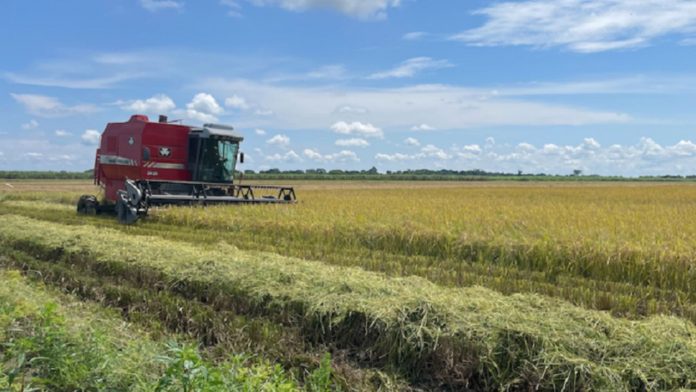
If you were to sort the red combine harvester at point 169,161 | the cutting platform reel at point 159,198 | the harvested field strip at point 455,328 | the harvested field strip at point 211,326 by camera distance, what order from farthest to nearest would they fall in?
the red combine harvester at point 169,161 → the cutting platform reel at point 159,198 → the harvested field strip at point 211,326 → the harvested field strip at point 455,328

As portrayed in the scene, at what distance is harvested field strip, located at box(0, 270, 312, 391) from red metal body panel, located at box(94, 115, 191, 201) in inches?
452

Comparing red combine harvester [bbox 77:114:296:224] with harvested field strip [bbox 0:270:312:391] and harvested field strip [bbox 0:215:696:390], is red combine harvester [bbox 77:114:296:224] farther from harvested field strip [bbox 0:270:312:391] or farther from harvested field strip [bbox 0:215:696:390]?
harvested field strip [bbox 0:270:312:391]

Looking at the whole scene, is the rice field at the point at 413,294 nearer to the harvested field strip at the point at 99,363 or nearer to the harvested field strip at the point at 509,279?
→ the harvested field strip at the point at 509,279

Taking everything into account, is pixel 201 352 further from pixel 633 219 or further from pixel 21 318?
pixel 633 219

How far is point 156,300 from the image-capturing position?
587 centimetres

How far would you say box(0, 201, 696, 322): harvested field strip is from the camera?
5.54 metres

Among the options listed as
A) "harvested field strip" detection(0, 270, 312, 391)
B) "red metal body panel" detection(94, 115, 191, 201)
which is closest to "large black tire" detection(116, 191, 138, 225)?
"red metal body panel" detection(94, 115, 191, 201)

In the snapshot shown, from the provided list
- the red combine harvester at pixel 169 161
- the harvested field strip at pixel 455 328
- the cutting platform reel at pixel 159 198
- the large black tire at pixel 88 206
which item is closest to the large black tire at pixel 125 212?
the cutting platform reel at pixel 159 198

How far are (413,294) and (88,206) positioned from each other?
13.7 m

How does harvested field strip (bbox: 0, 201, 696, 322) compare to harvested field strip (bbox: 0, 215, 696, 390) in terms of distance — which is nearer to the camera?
harvested field strip (bbox: 0, 215, 696, 390)

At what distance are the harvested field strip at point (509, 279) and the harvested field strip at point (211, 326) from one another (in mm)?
2394

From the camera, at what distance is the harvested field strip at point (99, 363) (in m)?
3.22

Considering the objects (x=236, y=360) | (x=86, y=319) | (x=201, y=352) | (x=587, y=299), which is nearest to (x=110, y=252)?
(x=86, y=319)

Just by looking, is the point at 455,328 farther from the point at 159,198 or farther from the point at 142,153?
the point at 142,153
